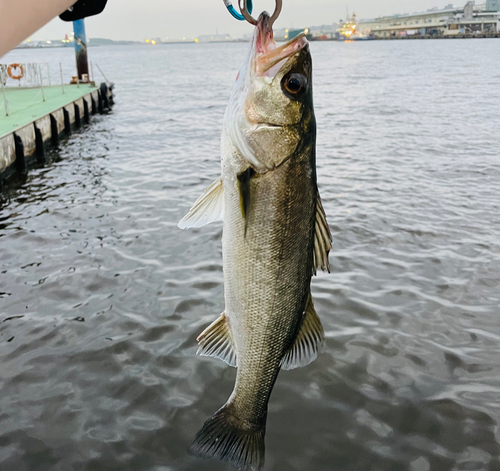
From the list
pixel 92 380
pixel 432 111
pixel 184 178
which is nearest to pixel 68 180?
pixel 184 178

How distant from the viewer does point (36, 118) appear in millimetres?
16344

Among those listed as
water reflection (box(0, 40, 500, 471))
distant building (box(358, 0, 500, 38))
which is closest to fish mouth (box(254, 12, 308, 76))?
water reflection (box(0, 40, 500, 471))

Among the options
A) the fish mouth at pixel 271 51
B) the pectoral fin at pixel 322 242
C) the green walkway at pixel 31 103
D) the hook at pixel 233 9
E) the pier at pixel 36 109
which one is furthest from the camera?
the green walkway at pixel 31 103

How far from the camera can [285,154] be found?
93.4 inches

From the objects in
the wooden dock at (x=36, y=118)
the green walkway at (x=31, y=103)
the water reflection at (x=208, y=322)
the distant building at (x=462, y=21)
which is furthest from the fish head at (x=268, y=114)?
the distant building at (x=462, y=21)

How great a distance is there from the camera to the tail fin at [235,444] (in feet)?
9.27

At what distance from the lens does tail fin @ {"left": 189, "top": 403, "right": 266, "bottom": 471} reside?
2826 millimetres

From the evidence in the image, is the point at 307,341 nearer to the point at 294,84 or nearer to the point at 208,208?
the point at 208,208

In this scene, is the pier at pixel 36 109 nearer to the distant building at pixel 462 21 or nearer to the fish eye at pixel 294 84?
the fish eye at pixel 294 84

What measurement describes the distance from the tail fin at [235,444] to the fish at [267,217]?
42 mm

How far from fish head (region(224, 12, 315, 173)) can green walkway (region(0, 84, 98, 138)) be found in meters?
12.8

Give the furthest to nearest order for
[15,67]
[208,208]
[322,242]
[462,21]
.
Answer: [462,21] < [15,67] < [208,208] < [322,242]

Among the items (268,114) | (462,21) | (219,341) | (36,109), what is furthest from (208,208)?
(462,21)

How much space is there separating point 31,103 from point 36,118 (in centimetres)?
462
